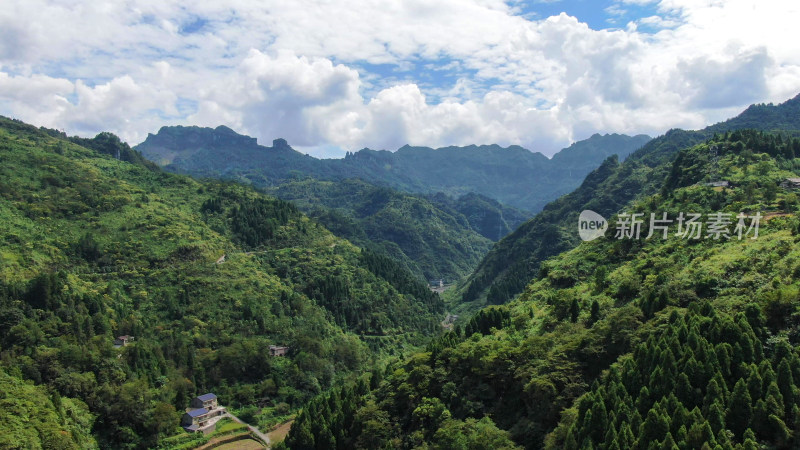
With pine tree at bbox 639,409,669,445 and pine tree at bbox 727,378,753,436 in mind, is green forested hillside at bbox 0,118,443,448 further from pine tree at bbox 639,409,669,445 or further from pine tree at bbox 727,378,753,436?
pine tree at bbox 727,378,753,436

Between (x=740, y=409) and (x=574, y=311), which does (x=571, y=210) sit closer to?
(x=574, y=311)

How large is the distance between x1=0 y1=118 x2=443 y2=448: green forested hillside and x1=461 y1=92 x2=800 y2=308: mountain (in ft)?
77.0

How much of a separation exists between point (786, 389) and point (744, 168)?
52028 mm

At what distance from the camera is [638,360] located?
32781 millimetres

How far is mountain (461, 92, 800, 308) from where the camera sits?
131m

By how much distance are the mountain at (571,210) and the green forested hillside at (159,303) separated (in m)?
23.5

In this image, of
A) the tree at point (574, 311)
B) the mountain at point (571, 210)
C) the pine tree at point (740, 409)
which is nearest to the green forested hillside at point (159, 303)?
the mountain at point (571, 210)

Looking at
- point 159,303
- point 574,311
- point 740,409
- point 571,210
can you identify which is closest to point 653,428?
point 740,409

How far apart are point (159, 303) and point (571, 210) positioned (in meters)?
113

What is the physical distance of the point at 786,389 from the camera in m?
26.9

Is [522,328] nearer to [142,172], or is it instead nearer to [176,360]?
[176,360]

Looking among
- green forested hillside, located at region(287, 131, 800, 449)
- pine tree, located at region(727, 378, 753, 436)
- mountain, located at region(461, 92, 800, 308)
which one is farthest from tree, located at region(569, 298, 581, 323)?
mountain, located at region(461, 92, 800, 308)

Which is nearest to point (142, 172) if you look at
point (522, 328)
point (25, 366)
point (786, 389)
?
point (25, 366)

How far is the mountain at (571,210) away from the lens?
429 ft
